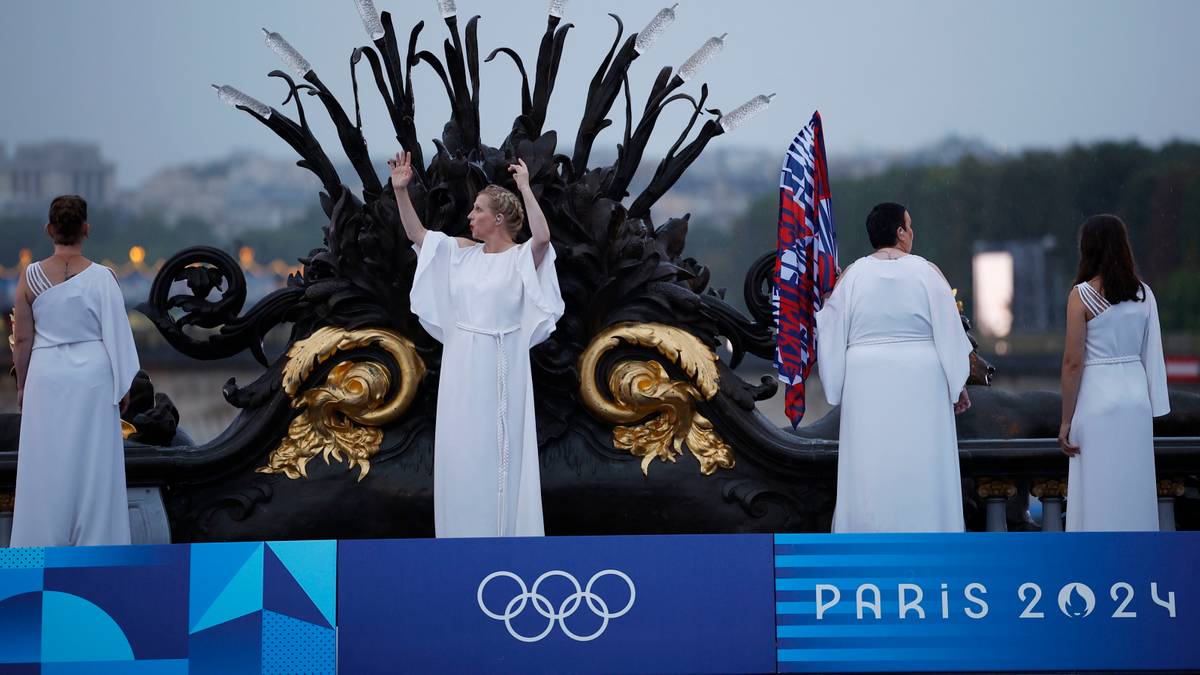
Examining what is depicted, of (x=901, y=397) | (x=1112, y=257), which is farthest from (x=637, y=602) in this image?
(x=1112, y=257)

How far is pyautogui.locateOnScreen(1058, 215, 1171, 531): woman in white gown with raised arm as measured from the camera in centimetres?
648

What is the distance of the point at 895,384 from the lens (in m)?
6.47

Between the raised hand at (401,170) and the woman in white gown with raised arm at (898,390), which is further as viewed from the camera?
the raised hand at (401,170)

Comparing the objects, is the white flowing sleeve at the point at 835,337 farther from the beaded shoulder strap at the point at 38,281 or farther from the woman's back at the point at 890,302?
the beaded shoulder strap at the point at 38,281

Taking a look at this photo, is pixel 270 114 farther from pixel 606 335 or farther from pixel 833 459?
pixel 833 459

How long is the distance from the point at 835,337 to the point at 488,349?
4.77 ft

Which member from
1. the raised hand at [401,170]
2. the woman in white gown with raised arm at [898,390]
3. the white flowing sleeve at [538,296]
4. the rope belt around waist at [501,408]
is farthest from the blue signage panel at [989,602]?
the raised hand at [401,170]

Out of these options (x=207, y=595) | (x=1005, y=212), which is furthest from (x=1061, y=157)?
(x=207, y=595)

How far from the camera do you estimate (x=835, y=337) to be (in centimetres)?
665

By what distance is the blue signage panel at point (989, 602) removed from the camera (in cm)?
520

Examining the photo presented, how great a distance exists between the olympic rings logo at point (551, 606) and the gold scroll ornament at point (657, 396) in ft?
7.29

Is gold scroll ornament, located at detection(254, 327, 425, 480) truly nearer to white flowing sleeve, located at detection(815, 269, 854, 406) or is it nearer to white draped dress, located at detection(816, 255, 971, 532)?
white flowing sleeve, located at detection(815, 269, 854, 406)

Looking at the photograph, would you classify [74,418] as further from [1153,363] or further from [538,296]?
[1153,363]

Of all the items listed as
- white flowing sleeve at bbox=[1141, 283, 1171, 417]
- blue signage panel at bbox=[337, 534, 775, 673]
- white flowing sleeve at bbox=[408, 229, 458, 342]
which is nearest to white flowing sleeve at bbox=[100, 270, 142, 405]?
white flowing sleeve at bbox=[408, 229, 458, 342]
